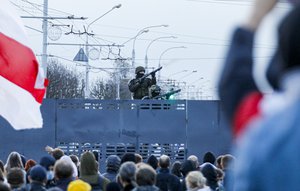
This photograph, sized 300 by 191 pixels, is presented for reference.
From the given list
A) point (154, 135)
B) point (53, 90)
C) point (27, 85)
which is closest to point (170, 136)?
point (154, 135)

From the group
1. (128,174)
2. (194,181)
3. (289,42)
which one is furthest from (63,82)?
(289,42)

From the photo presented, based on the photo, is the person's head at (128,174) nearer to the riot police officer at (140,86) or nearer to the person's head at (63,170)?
the person's head at (63,170)

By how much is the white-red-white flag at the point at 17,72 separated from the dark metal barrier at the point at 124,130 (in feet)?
36.2

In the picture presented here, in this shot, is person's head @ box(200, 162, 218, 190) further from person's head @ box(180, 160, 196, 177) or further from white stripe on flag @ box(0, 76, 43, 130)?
white stripe on flag @ box(0, 76, 43, 130)

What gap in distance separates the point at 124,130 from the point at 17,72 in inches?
453

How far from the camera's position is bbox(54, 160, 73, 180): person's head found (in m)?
8.96

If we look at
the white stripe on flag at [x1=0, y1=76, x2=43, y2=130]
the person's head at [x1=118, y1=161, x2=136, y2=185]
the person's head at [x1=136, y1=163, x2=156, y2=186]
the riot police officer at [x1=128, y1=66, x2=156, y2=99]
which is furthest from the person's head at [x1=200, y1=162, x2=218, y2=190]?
the riot police officer at [x1=128, y1=66, x2=156, y2=99]

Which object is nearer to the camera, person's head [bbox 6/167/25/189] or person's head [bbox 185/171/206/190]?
person's head [bbox 6/167/25/189]

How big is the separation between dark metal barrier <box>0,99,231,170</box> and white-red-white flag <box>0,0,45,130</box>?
36.2 ft

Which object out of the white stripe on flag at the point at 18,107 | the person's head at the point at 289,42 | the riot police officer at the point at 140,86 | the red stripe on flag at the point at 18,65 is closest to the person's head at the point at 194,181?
the white stripe on flag at the point at 18,107

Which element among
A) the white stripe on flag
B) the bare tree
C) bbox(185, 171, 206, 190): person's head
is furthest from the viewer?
the bare tree

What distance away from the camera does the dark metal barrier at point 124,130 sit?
21.1 metres

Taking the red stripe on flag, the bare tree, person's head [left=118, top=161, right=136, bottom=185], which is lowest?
person's head [left=118, top=161, right=136, bottom=185]

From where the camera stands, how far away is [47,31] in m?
38.8
